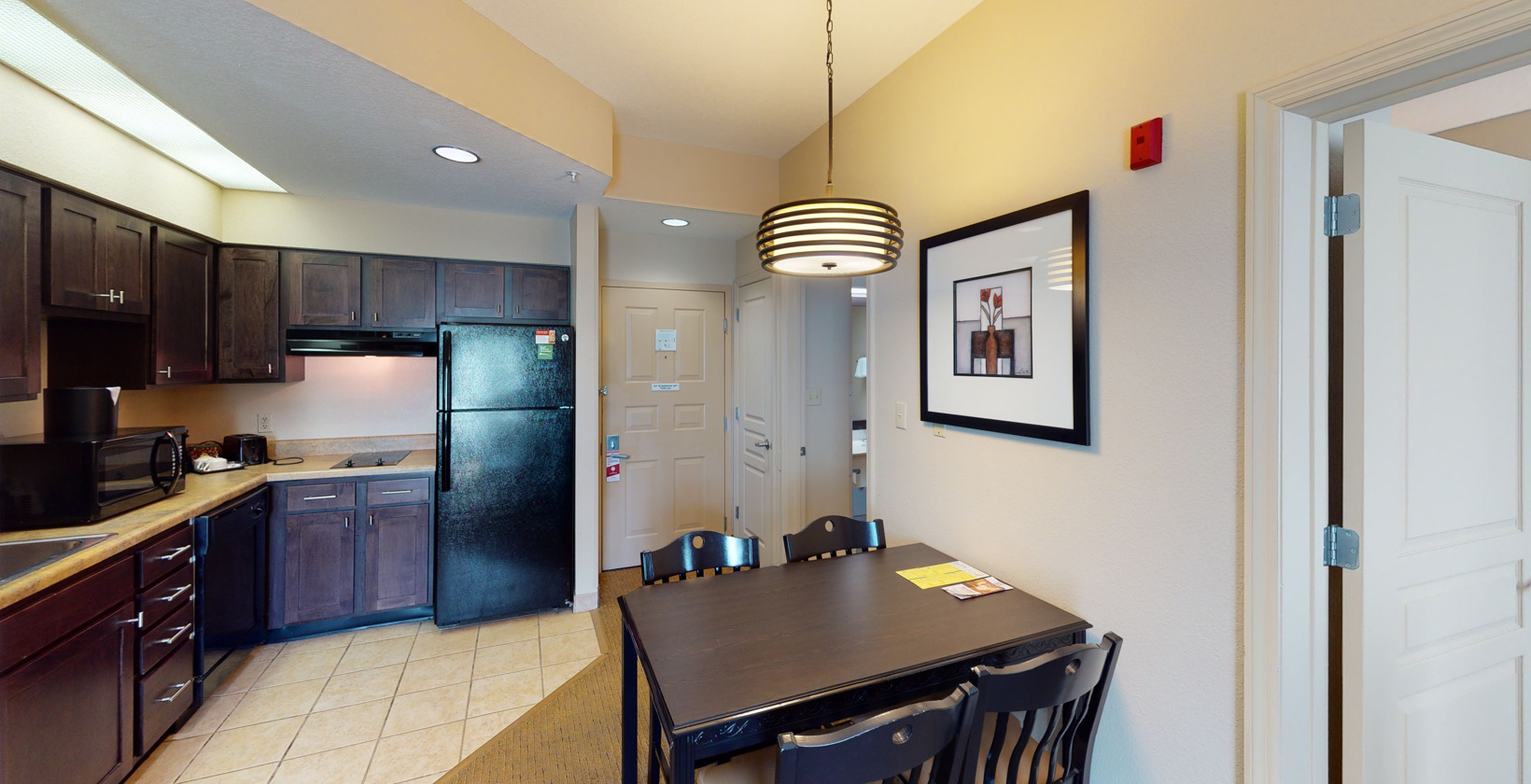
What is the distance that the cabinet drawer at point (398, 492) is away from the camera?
3.09 metres

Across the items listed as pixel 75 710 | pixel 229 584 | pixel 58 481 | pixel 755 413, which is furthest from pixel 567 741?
pixel 755 413

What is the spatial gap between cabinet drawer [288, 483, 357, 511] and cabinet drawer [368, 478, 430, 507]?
0.09m

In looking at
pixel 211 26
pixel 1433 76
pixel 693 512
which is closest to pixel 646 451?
pixel 693 512

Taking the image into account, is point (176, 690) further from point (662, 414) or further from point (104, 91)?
point (662, 414)

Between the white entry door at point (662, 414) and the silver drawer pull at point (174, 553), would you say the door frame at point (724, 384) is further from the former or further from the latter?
the silver drawer pull at point (174, 553)

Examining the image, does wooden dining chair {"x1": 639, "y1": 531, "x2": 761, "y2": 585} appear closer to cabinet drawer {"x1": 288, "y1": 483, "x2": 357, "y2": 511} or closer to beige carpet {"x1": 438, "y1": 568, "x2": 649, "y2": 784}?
beige carpet {"x1": 438, "y1": 568, "x2": 649, "y2": 784}

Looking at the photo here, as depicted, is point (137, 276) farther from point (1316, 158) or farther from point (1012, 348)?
point (1316, 158)

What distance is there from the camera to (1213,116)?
1.39m

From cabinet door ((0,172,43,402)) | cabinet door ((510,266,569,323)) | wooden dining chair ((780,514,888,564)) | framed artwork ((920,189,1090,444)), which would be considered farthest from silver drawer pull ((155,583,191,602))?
framed artwork ((920,189,1090,444))

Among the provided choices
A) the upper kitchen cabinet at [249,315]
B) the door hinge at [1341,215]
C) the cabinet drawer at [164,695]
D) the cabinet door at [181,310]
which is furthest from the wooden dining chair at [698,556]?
the upper kitchen cabinet at [249,315]

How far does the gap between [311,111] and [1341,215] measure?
324cm

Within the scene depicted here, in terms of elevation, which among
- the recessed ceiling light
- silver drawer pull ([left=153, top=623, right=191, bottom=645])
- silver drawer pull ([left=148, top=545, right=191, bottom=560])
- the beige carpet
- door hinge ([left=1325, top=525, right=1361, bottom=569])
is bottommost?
the beige carpet

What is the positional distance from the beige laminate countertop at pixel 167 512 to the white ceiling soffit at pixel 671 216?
1.84 m

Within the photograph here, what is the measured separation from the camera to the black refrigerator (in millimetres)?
3117
